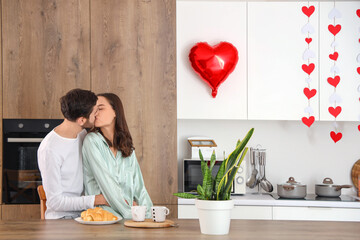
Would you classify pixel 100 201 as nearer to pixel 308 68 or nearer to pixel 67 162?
pixel 67 162

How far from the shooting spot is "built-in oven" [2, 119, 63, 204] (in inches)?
142

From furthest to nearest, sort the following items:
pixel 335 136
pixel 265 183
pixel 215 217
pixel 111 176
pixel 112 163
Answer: pixel 335 136 → pixel 265 183 → pixel 112 163 → pixel 111 176 → pixel 215 217

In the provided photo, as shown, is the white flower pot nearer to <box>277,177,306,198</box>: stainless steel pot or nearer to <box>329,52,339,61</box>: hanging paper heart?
<box>277,177,306,198</box>: stainless steel pot

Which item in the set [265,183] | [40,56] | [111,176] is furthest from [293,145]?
[40,56]

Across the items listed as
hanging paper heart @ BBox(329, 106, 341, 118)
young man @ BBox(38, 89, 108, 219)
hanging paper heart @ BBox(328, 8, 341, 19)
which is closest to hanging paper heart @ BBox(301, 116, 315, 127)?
hanging paper heart @ BBox(329, 106, 341, 118)

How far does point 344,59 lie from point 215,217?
7.76 feet

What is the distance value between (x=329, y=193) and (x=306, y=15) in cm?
145

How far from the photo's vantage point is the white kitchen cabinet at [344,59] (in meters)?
3.80

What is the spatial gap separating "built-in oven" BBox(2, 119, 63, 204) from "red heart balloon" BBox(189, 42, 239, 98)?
3.87 ft

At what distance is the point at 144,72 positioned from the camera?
367cm

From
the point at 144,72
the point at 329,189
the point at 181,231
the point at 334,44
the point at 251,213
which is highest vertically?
the point at 334,44

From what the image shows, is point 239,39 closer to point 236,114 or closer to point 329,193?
point 236,114

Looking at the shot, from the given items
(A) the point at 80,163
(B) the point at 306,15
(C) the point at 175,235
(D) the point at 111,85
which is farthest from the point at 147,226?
(B) the point at 306,15

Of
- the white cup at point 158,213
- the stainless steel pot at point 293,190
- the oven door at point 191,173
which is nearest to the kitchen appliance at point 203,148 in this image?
the oven door at point 191,173
